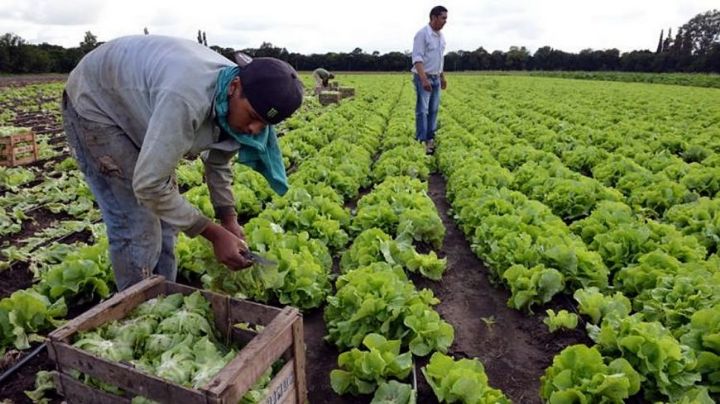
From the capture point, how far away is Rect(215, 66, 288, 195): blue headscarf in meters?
2.46

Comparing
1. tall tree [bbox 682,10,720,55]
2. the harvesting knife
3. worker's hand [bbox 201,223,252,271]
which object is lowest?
the harvesting knife

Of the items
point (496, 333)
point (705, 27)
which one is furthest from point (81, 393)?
point (705, 27)

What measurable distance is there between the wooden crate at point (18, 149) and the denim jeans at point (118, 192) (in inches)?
302

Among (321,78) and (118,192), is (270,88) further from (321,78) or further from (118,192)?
(321,78)

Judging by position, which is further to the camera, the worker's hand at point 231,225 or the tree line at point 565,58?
the tree line at point 565,58

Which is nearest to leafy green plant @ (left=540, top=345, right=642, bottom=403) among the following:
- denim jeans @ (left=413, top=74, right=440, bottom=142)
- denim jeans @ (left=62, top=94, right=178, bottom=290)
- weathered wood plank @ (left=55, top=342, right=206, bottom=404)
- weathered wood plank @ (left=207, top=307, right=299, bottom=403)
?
weathered wood plank @ (left=207, top=307, right=299, bottom=403)

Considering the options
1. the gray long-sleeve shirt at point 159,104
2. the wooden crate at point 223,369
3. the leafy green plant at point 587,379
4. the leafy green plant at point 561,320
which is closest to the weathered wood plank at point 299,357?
the wooden crate at point 223,369

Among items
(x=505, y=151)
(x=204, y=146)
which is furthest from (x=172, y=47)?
(x=505, y=151)

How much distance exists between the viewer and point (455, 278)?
198 inches

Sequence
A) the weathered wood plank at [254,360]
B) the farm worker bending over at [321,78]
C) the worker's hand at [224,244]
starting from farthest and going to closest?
1. the farm worker bending over at [321,78]
2. the worker's hand at [224,244]
3. the weathered wood plank at [254,360]

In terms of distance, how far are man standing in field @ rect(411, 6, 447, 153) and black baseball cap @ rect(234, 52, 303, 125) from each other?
819 centimetres

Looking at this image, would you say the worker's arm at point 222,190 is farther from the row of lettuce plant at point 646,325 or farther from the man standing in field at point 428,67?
the man standing in field at point 428,67

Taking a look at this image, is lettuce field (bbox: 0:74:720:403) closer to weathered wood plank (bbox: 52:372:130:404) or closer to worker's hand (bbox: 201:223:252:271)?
worker's hand (bbox: 201:223:252:271)

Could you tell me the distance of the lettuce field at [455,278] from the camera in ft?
10.2
